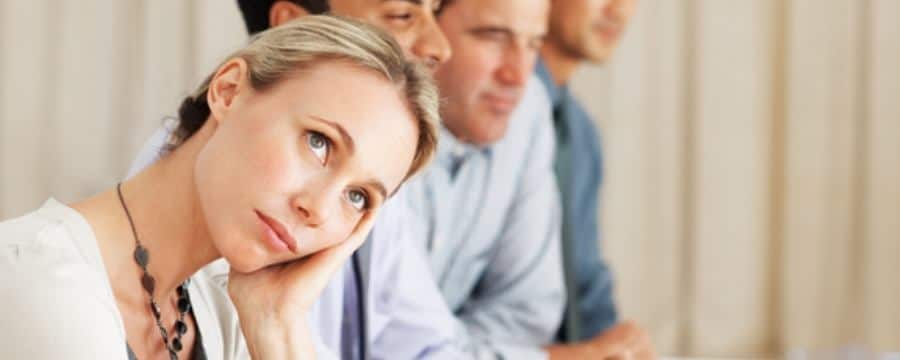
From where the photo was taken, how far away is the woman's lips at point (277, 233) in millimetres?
1197

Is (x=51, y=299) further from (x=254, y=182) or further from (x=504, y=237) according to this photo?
(x=504, y=237)

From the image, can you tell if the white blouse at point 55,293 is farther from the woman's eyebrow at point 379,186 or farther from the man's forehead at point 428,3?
the man's forehead at point 428,3

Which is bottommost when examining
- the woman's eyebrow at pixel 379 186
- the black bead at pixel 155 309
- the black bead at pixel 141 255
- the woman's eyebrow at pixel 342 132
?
the black bead at pixel 155 309

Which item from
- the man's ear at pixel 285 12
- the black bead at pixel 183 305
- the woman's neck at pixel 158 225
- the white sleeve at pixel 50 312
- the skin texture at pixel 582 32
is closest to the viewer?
the white sleeve at pixel 50 312

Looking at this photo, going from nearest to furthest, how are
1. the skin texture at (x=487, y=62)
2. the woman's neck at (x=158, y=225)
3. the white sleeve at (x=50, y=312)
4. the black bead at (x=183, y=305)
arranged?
1. the white sleeve at (x=50, y=312)
2. the woman's neck at (x=158, y=225)
3. the black bead at (x=183, y=305)
4. the skin texture at (x=487, y=62)

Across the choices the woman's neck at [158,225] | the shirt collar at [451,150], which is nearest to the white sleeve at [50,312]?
the woman's neck at [158,225]

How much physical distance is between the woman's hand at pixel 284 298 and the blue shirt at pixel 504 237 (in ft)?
2.23

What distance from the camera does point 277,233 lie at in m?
1.21

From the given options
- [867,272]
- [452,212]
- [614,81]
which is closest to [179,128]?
[452,212]

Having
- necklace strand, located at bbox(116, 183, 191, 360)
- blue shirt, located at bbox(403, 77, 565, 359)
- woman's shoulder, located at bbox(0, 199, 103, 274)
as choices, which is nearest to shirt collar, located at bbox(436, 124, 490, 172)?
blue shirt, located at bbox(403, 77, 565, 359)

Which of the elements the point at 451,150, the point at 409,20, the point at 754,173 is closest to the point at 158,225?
the point at 409,20

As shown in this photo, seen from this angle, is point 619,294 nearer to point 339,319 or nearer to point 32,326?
point 339,319

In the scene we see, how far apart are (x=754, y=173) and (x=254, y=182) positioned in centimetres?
129

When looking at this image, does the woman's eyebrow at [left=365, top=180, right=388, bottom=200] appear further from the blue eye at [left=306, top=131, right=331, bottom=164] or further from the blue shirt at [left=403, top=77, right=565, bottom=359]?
the blue shirt at [left=403, top=77, right=565, bottom=359]
